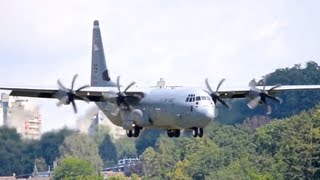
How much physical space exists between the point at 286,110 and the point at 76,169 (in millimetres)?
48450

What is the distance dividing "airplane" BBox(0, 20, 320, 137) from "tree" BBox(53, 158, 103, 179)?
3229 centimetres

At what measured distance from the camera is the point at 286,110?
169m

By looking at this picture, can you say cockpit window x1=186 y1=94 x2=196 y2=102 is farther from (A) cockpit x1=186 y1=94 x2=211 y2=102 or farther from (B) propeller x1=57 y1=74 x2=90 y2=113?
(B) propeller x1=57 y1=74 x2=90 y2=113

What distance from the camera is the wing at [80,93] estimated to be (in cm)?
8719

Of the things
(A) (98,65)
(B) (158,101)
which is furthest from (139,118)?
(A) (98,65)

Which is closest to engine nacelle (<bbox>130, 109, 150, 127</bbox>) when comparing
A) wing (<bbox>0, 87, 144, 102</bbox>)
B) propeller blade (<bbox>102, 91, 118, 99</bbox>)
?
wing (<bbox>0, 87, 144, 102</bbox>)

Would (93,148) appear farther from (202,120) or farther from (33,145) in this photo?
(202,120)

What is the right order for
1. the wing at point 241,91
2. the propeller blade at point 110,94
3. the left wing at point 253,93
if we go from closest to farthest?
the left wing at point 253,93 < the propeller blade at point 110,94 < the wing at point 241,91

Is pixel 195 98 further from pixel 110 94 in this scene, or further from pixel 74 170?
pixel 74 170

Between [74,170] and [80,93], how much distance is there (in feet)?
120

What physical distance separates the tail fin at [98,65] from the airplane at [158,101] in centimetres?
363

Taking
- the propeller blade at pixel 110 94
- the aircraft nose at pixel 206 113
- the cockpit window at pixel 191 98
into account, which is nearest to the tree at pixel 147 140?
the propeller blade at pixel 110 94

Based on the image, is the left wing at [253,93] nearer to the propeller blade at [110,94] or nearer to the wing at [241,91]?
the wing at [241,91]

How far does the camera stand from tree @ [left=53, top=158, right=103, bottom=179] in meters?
124
